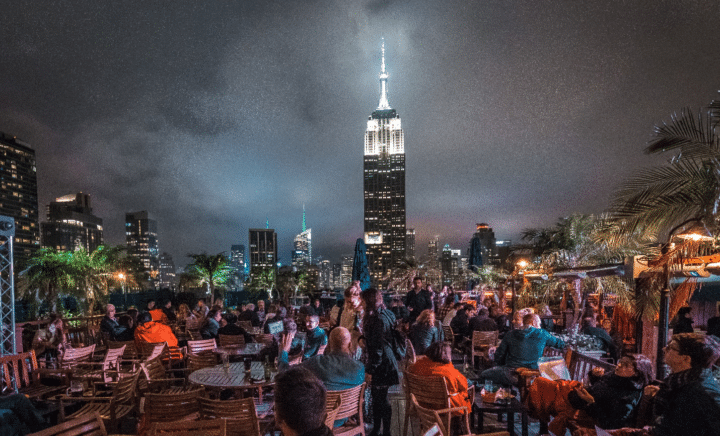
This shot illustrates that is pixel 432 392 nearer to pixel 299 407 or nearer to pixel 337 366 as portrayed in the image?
pixel 337 366

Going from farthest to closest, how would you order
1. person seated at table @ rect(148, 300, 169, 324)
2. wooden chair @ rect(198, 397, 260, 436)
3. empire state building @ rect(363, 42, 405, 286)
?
empire state building @ rect(363, 42, 405, 286) → person seated at table @ rect(148, 300, 169, 324) → wooden chair @ rect(198, 397, 260, 436)

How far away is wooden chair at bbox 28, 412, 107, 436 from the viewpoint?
2652mm

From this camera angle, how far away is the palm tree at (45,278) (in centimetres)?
1235

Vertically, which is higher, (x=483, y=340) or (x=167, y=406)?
(x=167, y=406)

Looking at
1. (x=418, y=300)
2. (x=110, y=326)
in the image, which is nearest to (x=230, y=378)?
(x=110, y=326)

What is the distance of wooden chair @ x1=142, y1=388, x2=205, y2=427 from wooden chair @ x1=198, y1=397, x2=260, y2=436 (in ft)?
0.77

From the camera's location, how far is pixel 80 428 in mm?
2771

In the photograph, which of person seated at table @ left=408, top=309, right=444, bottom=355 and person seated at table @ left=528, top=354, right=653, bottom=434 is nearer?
person seated at table @ left=528, top=354, right=653, bottom=434

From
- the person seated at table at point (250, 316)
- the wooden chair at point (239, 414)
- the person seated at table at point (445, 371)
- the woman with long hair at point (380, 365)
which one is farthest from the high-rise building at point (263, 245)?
the wooden chair at point (239, 414)

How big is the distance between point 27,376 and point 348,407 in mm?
4824

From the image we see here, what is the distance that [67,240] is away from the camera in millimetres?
69438

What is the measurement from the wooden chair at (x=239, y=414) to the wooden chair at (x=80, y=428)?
76cm

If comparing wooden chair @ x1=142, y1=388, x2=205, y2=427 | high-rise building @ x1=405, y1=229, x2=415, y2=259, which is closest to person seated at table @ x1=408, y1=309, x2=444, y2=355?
wooden chair @ x1=142, y1=388, x2=205, y2=427

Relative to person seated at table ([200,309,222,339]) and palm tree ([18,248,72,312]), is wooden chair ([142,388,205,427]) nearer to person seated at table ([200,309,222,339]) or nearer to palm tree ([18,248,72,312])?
person seated at table ([200,309,222,339])
